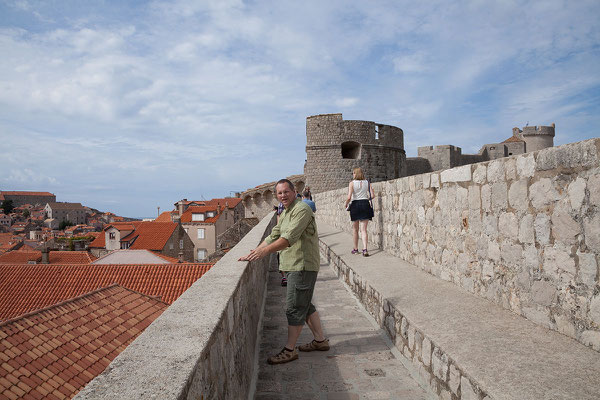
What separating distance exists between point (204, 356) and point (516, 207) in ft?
8.39

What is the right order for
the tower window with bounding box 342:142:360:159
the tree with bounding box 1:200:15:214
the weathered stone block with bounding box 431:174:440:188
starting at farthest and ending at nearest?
the tree with bounding box 1:200:15:214
the tower window with bounding box 342:142:360:159
the weathered stone block with bounding box 431:174:440:188

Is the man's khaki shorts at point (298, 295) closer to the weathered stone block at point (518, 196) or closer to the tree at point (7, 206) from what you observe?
the weathered stone block at point (518, 196)

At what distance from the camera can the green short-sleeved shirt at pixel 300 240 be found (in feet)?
10.3

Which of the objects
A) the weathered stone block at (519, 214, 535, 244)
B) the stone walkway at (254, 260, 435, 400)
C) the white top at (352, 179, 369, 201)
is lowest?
the stone walkway at (254, 260, 435, 400)

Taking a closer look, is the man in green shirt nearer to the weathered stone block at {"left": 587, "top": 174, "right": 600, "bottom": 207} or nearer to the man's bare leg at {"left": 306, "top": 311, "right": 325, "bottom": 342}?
the man's bare leg at {"left": 306, "top": 311, "right": 325, "bottom": 342}

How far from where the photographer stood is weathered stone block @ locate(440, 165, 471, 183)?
385 cm

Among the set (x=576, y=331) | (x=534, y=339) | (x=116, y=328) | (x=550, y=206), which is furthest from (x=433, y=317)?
(x=116, y=328)

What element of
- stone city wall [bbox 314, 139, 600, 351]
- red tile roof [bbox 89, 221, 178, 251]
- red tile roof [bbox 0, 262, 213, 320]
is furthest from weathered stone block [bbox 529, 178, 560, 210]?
red tile roof [bbox 89, 221, 178, 251]

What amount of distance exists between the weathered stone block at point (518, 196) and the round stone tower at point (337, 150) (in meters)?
20.8

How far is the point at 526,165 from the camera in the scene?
2.88 metres

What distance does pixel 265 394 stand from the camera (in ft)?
9.02

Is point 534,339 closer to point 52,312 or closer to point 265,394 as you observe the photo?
point 265,394

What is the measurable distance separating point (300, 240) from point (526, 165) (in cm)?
178

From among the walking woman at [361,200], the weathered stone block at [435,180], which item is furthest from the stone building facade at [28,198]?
the weathered stone block at [435,180]
